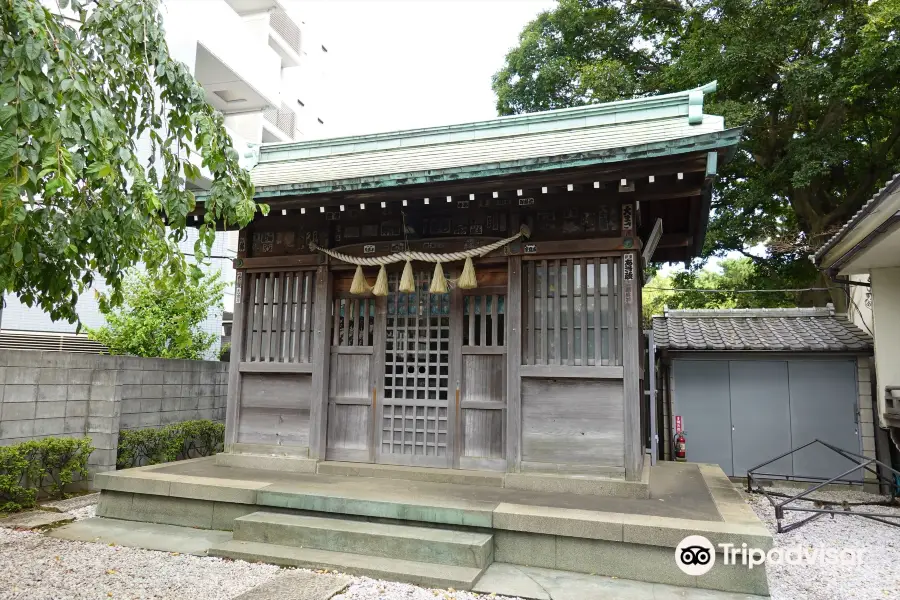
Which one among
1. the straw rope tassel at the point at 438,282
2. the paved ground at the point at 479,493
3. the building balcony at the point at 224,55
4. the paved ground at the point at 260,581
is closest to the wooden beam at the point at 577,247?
the straw rope tassel at the point at 438,282

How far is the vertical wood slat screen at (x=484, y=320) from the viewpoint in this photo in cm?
736

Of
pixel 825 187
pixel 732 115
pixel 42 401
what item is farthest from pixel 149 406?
pixel 825 187

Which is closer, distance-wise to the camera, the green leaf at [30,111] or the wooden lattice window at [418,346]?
the green leaf at [30,111]

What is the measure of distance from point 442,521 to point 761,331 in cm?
876

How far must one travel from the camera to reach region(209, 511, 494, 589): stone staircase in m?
5.14

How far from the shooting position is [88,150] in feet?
10.2

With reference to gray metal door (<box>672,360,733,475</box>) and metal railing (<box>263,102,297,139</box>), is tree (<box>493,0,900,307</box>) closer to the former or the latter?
gray metal door (<box>672,360,733,475</box>)

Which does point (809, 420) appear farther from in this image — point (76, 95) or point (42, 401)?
point (42, 401)

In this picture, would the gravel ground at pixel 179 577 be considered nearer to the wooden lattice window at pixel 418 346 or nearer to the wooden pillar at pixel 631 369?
the wooden pillar at pixel 631 369

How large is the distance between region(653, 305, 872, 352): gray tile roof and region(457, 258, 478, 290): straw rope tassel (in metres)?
5.41

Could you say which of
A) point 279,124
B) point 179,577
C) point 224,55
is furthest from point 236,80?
point 179,577

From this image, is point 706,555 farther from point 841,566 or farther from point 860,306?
point 860,306

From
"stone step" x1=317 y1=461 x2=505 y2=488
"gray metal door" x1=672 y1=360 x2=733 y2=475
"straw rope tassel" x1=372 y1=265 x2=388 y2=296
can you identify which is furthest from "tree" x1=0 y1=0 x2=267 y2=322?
"gray metal door" x1=672 y1=360 x2=733 y2=475

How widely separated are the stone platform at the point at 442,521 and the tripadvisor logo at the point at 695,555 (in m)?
0.04
